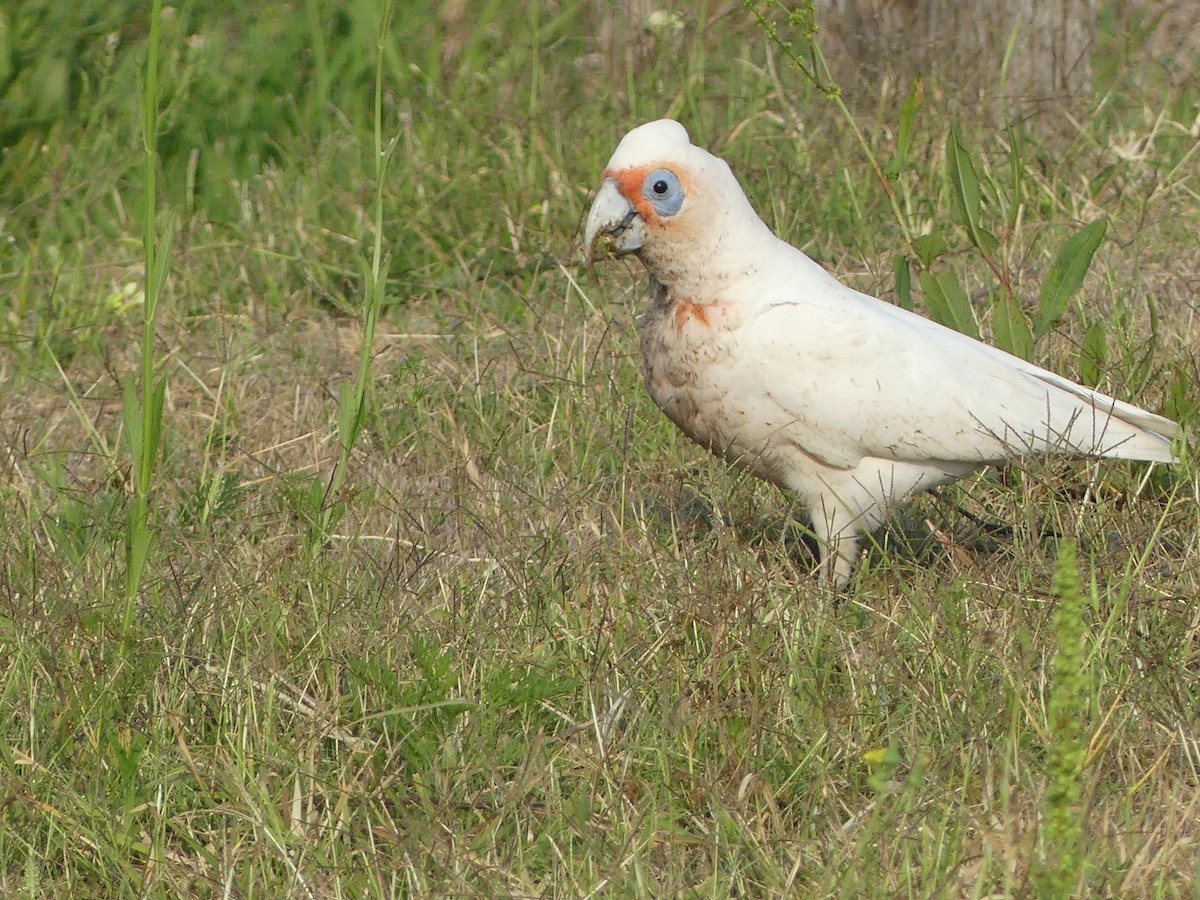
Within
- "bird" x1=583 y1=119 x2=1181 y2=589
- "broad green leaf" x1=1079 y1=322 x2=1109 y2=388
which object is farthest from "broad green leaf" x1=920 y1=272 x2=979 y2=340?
"bird" x1=583 y1=119 x2=1181 y2=589

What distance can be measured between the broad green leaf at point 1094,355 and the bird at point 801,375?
42 cm

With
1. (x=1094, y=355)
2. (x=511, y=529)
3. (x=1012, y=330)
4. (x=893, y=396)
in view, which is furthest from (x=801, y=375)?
(x=1094, y=355)

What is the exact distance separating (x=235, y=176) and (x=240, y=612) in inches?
127

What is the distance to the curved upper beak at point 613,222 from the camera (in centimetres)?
317

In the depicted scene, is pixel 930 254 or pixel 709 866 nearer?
pixel 709 866


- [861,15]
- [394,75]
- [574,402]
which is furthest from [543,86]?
[574,402]

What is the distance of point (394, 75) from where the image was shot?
584 centimetres

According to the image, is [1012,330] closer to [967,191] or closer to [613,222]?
[967,191]

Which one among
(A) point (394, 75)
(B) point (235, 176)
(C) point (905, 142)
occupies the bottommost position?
(B) point (235, 176)

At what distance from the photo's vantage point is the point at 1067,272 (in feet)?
11.9

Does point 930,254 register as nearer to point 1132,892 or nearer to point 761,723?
point 761,723

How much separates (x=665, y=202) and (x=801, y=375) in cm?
45

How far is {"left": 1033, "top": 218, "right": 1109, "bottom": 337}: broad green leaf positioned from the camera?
3.60 metres

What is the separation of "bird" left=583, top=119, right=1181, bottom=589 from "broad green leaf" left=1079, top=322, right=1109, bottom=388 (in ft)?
1.38
